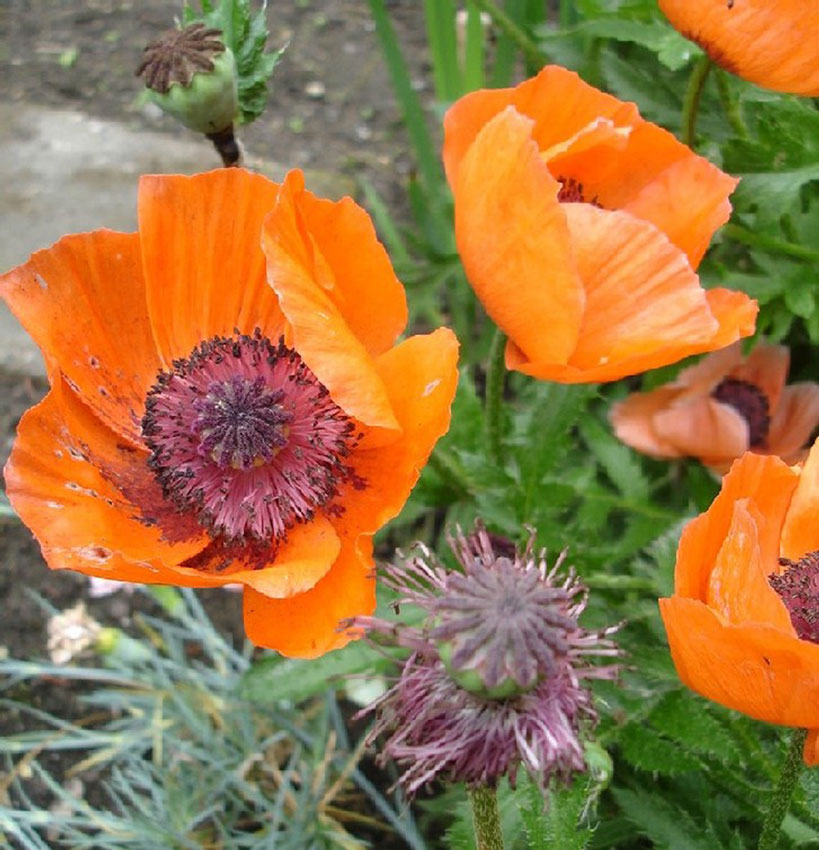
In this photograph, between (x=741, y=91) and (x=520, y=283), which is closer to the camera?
(x=520, y=283)

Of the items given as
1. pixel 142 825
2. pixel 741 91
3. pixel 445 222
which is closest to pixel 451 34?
pixel 445 222

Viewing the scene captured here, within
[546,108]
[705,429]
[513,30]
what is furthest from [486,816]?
[513,30]

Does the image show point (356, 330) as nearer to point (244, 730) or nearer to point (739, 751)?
point (739, 751)

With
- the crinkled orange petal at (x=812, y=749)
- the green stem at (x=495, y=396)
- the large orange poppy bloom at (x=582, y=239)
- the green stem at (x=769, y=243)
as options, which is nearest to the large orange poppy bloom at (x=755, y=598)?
the crinkled orange petal at (x=812, y=749)

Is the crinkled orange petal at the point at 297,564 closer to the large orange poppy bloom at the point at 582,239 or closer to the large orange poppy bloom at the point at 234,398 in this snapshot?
the large orange poppy bloom at the point at 234,398

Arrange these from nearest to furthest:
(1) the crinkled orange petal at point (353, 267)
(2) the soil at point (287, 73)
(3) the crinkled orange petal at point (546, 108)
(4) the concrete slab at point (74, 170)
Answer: (1) the crinkled orange petal at point (353, 267)
(3) the crinkled orange petal at point (546, 108)
(4) the concrete slab at point (74, 170)
(2) the soil at point (287, 73)

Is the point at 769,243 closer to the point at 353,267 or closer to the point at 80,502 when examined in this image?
the point at 353,267
